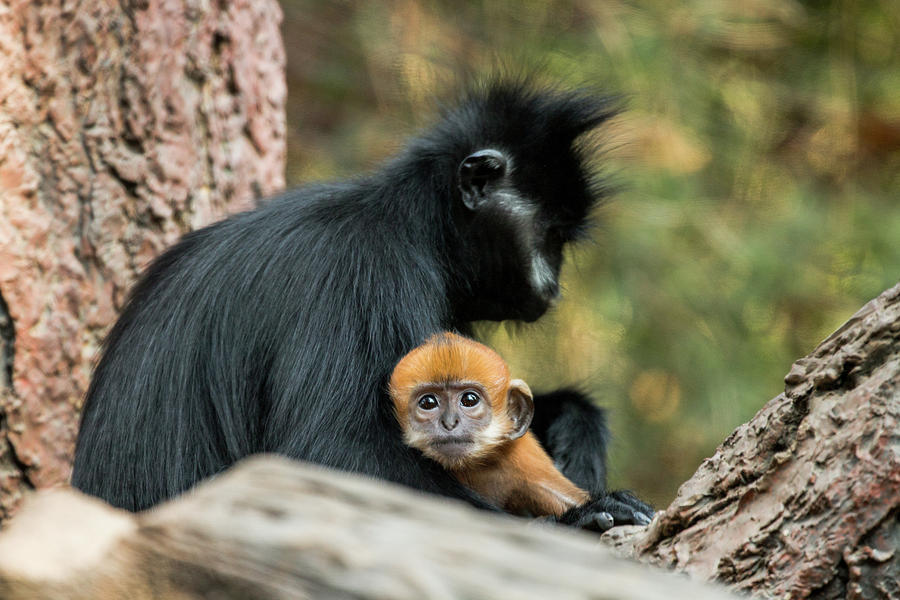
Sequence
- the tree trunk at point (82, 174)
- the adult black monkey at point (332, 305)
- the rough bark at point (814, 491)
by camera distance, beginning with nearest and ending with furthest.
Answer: the rough bark at point (814, 491)
the adult black monkey at point (332, 305)
the tree trunk at point (82, 174)

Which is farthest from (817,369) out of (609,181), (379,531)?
(609,181)

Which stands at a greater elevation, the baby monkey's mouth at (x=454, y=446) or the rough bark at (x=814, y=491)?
the rough bark at (x=814, y=491)

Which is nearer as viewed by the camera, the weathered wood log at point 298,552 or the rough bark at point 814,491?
the weathered wood log at point 298,552

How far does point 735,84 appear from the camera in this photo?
7098mm

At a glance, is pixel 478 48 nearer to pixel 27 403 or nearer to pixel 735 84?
pixel 735 84

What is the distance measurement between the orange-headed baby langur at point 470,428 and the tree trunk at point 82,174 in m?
1.33

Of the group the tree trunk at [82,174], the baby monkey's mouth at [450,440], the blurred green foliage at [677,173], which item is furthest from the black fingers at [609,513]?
the blurred green foliage at [677,173]

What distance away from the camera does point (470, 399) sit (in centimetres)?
326

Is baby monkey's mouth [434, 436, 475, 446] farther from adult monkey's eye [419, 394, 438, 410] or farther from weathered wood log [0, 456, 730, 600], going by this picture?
weathered wood log [0, 456, 730, 600]

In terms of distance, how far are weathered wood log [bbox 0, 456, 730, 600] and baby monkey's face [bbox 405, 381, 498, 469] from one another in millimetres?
1675

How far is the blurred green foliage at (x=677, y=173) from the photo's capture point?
21.0 feet

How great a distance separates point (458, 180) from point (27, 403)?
190 cm

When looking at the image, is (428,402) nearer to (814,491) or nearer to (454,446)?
(454,446)

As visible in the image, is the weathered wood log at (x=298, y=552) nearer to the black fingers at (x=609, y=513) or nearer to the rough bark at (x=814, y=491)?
the rough bark at (x=814, y=491)
